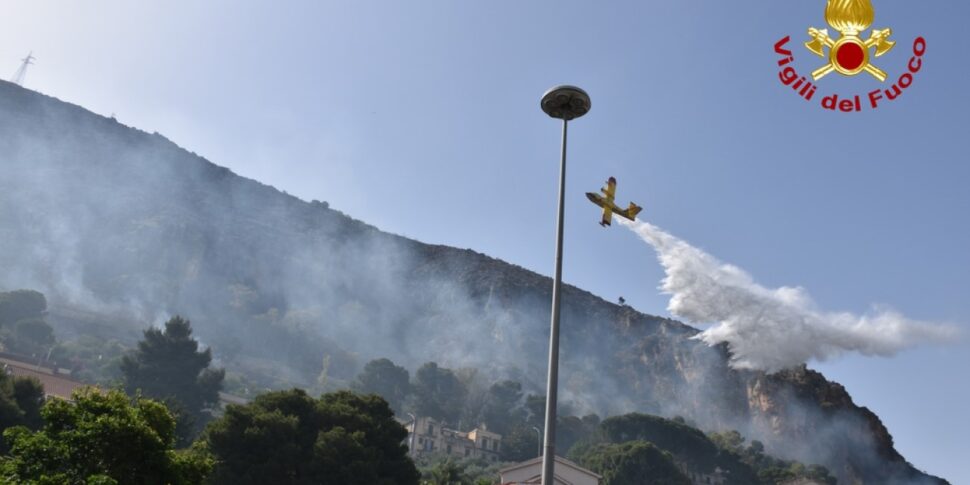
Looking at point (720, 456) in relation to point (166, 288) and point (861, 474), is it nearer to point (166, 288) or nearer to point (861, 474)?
point (861, 474)

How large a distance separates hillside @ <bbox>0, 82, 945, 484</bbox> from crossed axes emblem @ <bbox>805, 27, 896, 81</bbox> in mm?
128795

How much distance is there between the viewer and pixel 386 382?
12925 centimetres

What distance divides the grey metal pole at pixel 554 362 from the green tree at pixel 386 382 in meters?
117

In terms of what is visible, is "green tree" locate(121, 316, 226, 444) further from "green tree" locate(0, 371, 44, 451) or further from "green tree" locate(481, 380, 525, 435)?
"green tree" locate(481, 380, 525, 435)

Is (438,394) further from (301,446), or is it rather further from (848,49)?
(848,49)

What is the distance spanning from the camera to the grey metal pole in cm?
1134

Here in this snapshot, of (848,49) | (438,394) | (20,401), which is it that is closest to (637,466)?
(438,394)

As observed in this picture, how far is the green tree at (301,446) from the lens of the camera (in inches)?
1592

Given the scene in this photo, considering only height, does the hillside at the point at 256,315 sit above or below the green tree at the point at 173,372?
above

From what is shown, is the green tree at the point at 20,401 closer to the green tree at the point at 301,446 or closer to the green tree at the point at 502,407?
the green tree at the point at 301,446

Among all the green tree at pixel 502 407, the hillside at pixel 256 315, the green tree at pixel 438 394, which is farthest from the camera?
the hillside at pixel 256 315

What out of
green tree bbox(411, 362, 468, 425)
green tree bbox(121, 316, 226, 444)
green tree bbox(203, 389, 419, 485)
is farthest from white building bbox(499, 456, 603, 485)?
green tree bbox(411, 362, 468, 425)

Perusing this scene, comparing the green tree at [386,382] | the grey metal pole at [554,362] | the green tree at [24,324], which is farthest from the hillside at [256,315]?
the grey metal pole at [554,362]

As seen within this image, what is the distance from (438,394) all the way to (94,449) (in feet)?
402
